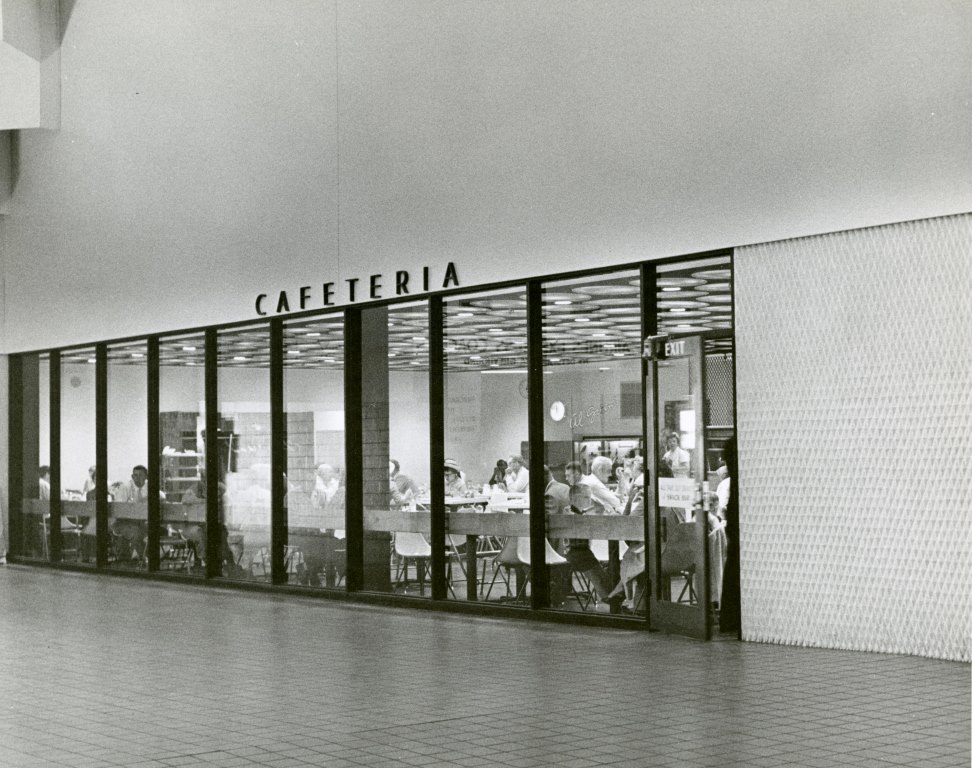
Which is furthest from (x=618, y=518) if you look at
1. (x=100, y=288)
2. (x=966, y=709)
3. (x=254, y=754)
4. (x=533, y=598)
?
(x=100, y=288)

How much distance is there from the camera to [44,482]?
18219 millimetres

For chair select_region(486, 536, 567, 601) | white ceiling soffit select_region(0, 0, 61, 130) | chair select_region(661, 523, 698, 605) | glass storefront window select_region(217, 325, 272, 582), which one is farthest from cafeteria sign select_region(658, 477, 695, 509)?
white ceiling soffit select_region(0, 0, 61, 130)

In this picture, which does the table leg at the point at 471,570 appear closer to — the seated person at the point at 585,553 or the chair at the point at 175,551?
the seated person at the point at 585,553

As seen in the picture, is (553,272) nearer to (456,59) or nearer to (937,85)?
(456,59)

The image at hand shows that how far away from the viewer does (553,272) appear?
11.0 meters

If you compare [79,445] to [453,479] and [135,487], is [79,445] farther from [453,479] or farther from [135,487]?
[453,479]

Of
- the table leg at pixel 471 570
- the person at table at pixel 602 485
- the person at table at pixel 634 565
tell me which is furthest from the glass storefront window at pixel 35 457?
the person at table at pixel 634 565

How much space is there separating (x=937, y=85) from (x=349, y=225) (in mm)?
5941

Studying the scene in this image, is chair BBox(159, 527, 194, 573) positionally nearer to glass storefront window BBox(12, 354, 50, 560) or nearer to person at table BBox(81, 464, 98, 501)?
person at table BBox(81, 464, 98, 501)

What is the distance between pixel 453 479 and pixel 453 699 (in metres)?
4.56

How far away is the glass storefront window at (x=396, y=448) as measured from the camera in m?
12.4

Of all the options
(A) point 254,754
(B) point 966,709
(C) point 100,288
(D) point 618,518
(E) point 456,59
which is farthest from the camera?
(C) point 100,288

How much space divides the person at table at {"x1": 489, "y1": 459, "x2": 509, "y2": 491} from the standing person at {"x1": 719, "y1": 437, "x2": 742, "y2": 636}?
218 centimetres

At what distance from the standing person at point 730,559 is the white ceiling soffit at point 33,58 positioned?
A: 34.1ft
